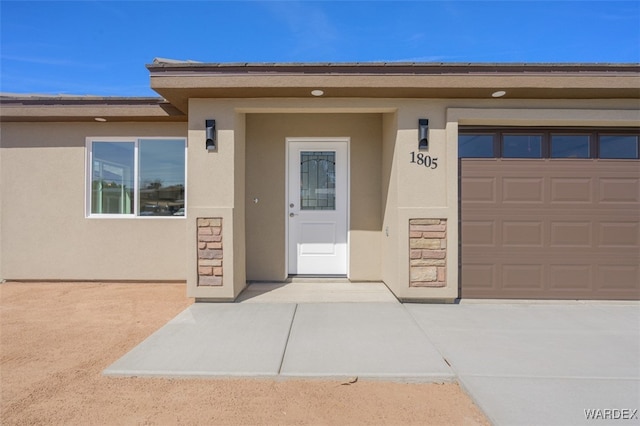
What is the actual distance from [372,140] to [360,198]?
1.00 meters

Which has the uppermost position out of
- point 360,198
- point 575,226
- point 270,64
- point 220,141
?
point 270,64

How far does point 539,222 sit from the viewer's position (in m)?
4.77

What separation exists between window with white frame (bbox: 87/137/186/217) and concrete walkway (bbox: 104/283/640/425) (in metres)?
2.47

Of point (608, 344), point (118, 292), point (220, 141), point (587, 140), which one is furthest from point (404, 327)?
point (118, 292)

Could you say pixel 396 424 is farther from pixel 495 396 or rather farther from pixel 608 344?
pixel 608 344

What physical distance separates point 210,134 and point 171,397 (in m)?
3.25

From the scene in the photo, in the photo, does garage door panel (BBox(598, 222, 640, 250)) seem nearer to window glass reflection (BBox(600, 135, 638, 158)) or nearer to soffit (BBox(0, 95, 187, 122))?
window glass reflection (BBox(600, 135, 638, 158))

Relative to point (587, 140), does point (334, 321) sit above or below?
below

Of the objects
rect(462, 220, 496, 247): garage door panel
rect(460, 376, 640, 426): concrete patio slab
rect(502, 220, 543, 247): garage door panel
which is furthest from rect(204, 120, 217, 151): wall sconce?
rect(502, 220, 543, 247): garage door panel

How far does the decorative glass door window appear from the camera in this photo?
5773mm

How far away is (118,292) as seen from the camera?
5328 millimetres

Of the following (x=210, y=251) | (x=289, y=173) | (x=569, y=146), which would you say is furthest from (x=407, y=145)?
(x=210, y=251)

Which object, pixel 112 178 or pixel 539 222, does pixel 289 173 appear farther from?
pixel 539 222

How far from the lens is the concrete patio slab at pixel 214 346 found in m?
2.80
